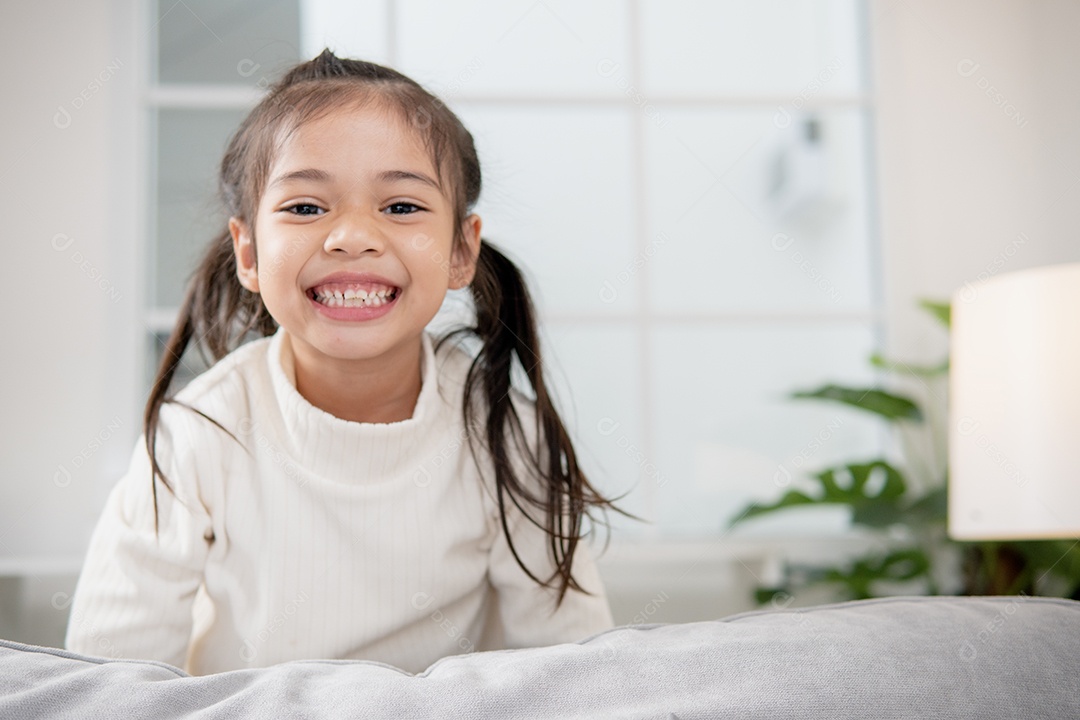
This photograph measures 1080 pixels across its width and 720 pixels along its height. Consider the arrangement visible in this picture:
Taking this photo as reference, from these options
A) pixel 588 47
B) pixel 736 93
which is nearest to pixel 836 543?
pixel 736 93

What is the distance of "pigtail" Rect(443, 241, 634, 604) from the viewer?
1.04 m

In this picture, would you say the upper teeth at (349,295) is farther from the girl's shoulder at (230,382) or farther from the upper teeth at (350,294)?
the girl's shoulder at (230,382)

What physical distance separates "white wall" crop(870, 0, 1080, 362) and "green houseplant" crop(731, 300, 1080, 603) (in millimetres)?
239

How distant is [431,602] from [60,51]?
1.47 m

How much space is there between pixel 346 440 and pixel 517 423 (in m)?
0.20

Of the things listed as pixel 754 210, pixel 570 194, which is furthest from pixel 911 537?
pixel 570 194

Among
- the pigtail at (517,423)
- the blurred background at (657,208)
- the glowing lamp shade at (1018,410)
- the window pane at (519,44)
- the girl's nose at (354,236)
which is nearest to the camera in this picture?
the girl's nose at (354,236)

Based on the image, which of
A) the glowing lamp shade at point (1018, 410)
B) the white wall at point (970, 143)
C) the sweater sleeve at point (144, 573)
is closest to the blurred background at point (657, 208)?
the white wall at point (970, 143)

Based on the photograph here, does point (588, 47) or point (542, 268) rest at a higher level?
point (588, 47)

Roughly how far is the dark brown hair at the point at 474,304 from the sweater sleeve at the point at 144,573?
3cm

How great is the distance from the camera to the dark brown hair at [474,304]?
101 cm

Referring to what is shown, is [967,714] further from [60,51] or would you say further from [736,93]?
[60,51]

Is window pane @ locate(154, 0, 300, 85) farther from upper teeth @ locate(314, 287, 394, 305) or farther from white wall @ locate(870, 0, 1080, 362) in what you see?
white wall @ locate(870, 0, 1080, 362)

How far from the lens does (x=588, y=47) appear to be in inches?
79.4
